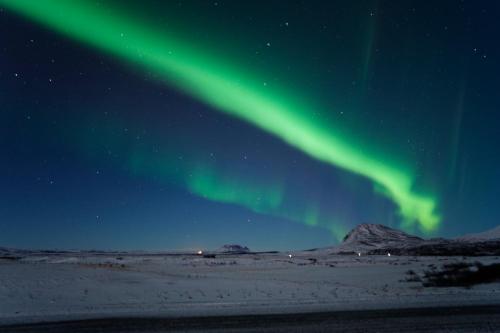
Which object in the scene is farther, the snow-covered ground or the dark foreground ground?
the snow-covered ground

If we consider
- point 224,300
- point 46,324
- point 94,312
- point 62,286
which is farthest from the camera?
point 62,286

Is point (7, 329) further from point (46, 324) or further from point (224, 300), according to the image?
point (224, 300)

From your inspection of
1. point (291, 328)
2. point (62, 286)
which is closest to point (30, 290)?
point (62, 286)

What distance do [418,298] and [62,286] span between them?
22.4 meters

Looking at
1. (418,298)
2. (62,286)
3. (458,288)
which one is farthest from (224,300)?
(458,288)

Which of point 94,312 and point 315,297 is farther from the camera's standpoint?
point 315,297

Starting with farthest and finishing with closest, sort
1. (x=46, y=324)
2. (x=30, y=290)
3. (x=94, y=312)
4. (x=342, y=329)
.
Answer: (x=30, y=290), (x=94, y=312), (x=46, y=324), (x=342, y=329)

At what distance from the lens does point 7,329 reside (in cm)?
1412

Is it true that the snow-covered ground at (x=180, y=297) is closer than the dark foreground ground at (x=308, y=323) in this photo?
No

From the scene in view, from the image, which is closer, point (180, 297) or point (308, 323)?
point (308, 323)

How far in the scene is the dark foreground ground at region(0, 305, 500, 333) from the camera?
13922mm

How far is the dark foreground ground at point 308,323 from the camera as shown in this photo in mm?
13922

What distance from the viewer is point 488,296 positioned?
76.1 ft

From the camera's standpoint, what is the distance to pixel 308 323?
1488 cm
